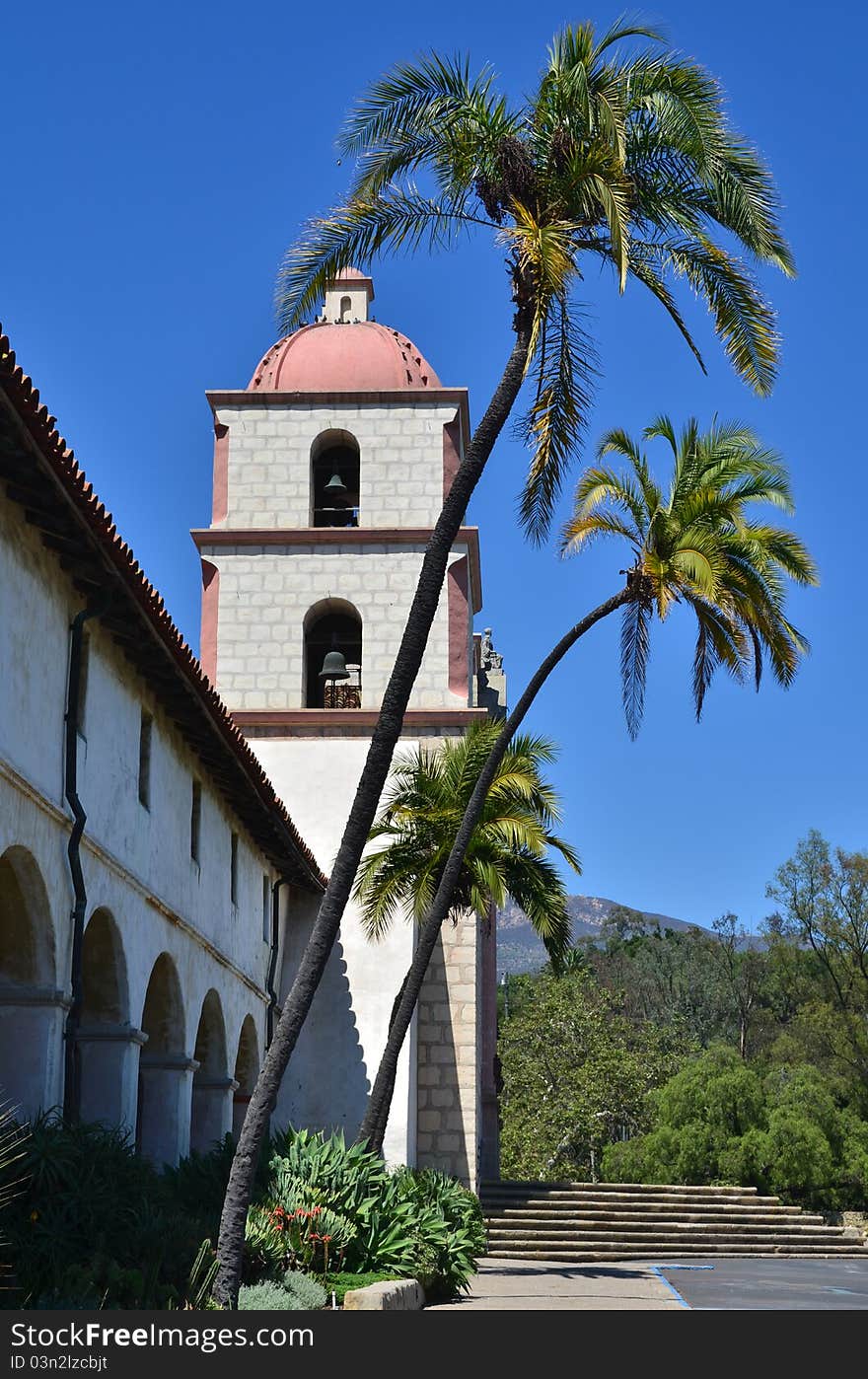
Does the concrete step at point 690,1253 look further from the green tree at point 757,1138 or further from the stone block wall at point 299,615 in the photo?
the green tree at point 757,1138

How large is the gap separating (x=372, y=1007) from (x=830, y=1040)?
2580 centimetres

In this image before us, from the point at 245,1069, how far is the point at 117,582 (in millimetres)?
12328

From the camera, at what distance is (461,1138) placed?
92.1 ft

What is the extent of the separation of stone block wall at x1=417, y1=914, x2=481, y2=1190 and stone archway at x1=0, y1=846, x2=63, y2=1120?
554 inches

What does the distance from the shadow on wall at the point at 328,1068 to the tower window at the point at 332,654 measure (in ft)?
13.9

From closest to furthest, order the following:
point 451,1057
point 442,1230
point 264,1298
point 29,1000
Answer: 1. point 264,1298
2. point 29,1000
3. point 442,1230
4. point 451,1057

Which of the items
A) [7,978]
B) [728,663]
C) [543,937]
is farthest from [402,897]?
[7,978]

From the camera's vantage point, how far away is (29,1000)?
48.0ft

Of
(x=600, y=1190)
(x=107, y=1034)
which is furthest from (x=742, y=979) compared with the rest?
(x=107, y=1034)

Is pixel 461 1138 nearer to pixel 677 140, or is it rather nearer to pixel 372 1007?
pixel 372 1007

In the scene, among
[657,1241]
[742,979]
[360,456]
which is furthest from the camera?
[742,979]

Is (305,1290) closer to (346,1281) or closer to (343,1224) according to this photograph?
(346,1281)

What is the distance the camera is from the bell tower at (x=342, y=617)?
89.6 ft

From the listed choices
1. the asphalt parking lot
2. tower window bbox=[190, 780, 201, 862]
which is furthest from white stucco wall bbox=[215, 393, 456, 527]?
the asphalt parking lot
